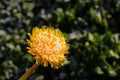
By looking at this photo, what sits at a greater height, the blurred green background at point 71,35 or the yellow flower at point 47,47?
the blurred green background at point 71,35

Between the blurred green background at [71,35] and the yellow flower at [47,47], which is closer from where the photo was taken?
the yellow flower at [47,47]

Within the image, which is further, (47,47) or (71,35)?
(71,35)

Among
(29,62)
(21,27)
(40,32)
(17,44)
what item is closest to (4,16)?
(21,27)

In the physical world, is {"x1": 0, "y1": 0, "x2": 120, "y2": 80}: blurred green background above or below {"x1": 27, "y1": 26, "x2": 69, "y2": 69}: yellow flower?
above

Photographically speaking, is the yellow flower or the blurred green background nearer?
the yellow flower

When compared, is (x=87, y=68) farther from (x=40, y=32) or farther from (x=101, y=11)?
(x=40, y=32)
